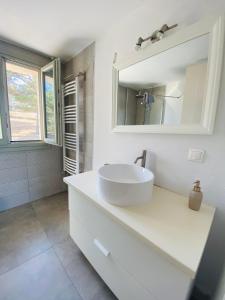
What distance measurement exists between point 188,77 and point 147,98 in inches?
13.3

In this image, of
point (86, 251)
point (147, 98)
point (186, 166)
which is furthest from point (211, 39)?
point (86, 251)

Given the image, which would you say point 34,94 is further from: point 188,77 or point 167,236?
point 167,236

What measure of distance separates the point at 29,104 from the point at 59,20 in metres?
1.15

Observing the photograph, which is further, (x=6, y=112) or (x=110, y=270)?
(x=6, y=112)

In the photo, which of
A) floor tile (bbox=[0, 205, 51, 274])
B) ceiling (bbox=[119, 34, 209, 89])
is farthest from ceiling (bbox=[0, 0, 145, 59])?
floor tile (bbox=[0, 205, 51, 274])

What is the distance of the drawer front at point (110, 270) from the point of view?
78 cm

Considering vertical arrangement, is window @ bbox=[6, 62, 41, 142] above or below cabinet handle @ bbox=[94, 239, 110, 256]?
above

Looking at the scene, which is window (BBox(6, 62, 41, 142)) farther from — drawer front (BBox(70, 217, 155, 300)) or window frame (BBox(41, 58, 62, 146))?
drawer front (BBox(70, 217, 155, 300))

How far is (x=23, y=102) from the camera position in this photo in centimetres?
198

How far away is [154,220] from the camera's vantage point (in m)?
0.75

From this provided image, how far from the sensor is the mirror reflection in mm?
905

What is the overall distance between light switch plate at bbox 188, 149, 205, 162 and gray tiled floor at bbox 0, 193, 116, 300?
45.8 inches

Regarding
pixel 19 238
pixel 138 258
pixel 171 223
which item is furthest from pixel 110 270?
pixel 19 238

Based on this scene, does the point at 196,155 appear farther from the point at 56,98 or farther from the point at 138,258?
the point at 56,98
